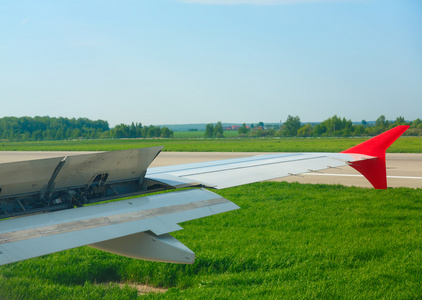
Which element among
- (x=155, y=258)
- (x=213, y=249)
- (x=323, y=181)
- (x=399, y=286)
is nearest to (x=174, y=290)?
(x=213, y=249)

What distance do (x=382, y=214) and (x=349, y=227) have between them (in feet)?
4.28

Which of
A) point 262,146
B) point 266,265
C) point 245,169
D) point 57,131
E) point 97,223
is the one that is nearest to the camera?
point 97,223

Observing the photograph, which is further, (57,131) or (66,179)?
(57,131)

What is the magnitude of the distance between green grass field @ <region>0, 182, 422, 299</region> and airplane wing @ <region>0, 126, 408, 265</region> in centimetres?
136

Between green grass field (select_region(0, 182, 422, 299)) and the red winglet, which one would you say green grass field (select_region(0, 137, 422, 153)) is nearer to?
green grass field (select_region(0, 182, 422, 299))

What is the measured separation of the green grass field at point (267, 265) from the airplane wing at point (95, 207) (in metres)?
1.36

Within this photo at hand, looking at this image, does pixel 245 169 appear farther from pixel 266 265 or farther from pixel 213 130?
pixel 213 130

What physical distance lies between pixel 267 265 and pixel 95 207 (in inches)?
111

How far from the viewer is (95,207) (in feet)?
9.77

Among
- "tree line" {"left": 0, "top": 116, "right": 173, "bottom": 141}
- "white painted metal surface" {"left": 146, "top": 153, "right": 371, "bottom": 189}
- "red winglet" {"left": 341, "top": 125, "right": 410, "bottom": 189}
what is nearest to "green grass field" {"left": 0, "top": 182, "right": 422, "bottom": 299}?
"red winglet" {"left": 341, "top": 125, "right": 410, "bottom": 189}

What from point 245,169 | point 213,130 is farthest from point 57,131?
point 245,169

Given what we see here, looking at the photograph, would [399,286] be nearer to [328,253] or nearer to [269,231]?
[328,253]

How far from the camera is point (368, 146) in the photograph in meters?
5.70

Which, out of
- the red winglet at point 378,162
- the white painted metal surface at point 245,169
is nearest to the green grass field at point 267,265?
the red winglet at point 378,162
